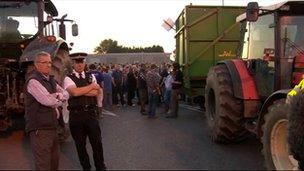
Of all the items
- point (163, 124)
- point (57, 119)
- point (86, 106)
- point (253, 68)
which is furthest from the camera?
point (163, 124)

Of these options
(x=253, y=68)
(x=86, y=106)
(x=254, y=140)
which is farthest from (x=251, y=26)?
(x=86, y=106)

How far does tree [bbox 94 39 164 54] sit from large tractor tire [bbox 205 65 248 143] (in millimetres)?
70932

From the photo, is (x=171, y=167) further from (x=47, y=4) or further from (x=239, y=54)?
(x=47, y=4)

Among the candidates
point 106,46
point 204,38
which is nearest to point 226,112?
point 204,38

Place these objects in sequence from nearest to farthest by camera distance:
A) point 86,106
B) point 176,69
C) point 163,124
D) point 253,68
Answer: point 86,106, point 253,68, point 163,124, point 176,69

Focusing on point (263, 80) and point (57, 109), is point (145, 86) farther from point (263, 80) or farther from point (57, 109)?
point (57, 109)

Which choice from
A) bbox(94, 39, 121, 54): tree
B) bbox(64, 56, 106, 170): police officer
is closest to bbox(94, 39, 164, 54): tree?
bbox(94, 39, 121, 54): tree

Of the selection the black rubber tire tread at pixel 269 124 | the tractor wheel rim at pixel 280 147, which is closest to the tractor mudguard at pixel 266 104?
the black rubber tire tread at pixel 269 124

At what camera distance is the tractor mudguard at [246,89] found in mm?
9078

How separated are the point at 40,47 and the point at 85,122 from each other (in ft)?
12.1

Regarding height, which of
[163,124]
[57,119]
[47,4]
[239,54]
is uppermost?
[47,4]

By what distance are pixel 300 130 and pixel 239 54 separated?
5.04 meters

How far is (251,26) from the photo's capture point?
9.50 meters

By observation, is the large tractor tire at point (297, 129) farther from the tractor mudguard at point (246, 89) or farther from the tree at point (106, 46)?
the tree at point (106, 46)
